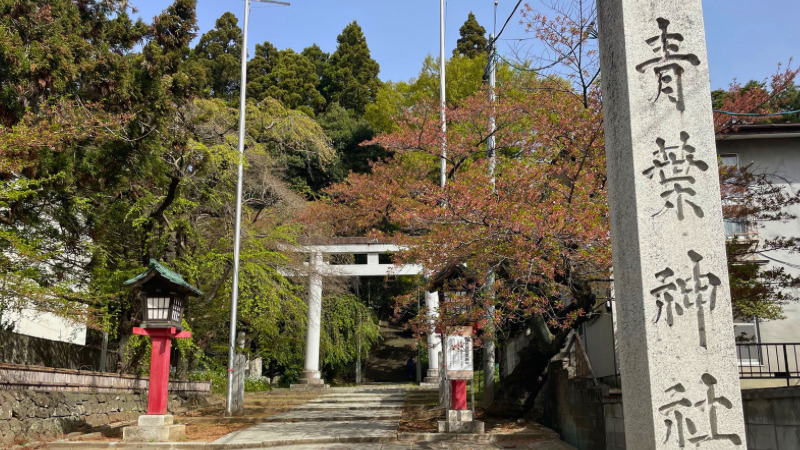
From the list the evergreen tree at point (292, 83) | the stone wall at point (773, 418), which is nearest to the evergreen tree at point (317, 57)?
the evergreen tree at point (292, 83)

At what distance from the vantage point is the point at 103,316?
12930 mm

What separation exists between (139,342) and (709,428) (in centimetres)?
1366

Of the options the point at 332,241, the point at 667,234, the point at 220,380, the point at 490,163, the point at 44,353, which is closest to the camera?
the point at 667,234

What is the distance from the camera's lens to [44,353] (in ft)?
52.6

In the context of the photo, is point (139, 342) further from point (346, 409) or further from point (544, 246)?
point (544, 246)

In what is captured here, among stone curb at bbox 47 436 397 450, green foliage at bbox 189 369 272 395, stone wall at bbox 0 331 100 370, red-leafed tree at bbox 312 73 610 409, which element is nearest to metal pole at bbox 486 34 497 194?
red-leafed tree at bbox 312 73 610 409

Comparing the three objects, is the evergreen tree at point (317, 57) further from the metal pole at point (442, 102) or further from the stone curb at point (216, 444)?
the stone curb at point (216, 444)

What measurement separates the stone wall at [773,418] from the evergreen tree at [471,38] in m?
34.0

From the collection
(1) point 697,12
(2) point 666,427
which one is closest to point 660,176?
(1) point 697,12

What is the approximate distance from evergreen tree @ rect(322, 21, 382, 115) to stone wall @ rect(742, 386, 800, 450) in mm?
34787

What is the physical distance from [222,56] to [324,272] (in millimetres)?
23283

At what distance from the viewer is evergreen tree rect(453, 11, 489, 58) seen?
39.4m

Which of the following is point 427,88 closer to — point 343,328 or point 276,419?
point 343,328

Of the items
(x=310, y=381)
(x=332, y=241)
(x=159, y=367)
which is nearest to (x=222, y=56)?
(x=332, y=241)
